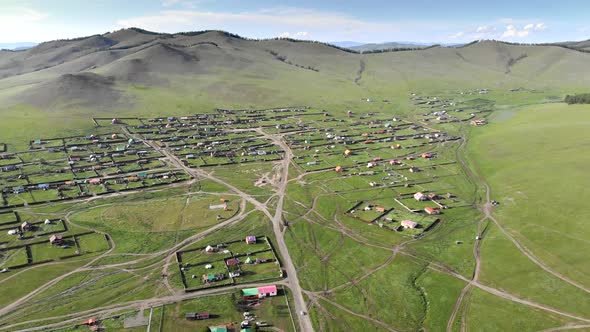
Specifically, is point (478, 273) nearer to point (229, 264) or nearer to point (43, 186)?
point (229, 264)

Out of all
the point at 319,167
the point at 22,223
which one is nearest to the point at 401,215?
the point at 319,167

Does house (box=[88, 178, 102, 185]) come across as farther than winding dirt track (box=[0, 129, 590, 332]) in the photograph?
Yes

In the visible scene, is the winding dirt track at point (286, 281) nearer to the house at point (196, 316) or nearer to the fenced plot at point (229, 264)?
the fenced plot at point (229, 264)

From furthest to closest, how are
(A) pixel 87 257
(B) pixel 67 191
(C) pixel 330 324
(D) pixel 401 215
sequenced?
1. (B) pixel 67 191
2. (D) pixel 401 215
3. (A) pixel 87 257
4. (C) pixel 330 324

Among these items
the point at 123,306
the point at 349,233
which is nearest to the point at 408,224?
the point at 349,233

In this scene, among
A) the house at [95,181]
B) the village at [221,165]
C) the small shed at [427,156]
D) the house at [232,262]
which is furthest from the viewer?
the small shed at [427,156]

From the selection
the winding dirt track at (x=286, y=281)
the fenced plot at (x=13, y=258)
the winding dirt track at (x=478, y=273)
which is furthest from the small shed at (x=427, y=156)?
the fenced plot at (x=13, y=258)

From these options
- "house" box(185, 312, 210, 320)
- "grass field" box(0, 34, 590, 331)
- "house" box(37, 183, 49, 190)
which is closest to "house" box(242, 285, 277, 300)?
"grass field" box(0, 34, 590, 331)

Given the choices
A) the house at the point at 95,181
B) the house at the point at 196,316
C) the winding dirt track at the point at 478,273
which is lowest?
the winding dirt track at the point at 478,273

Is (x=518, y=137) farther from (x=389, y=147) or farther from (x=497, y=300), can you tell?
(x=497, y=300)

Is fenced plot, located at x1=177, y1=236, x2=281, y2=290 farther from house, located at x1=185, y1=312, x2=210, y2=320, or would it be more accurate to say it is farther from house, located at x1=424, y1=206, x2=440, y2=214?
house, located at x1=424, y1=206, x2=440, y2=214

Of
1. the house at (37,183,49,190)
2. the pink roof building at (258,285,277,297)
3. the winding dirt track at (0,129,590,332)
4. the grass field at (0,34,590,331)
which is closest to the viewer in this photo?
the winding dirt track at (0,129,590,332)
